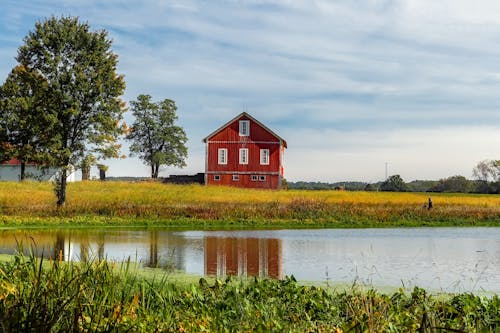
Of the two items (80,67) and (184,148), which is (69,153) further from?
(184,148)

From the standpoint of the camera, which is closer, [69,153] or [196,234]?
[196,234]

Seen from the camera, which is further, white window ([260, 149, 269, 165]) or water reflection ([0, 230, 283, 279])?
white window ([260, 149, 269, 165])

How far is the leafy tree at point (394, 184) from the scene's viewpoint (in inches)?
3386

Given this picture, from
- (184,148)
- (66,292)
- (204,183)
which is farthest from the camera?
(184,148)

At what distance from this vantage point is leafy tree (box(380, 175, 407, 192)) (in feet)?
282

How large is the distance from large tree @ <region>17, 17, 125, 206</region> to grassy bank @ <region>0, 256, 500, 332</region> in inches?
1199

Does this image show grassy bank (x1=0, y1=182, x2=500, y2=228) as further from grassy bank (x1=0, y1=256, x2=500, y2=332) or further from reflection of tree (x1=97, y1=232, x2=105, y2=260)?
grassy bank (x1=0, y1=256, x2=500, y2=332)

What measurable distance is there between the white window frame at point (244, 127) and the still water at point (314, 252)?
32.3 metres

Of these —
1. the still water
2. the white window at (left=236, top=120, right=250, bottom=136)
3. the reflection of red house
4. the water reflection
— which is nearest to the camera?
the still water

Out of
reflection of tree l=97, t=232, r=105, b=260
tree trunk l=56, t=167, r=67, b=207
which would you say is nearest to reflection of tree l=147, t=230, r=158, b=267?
reflection of tree l=97, t=232, r=105, b=260

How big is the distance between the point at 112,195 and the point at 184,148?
122 ft

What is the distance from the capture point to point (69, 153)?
40562mm

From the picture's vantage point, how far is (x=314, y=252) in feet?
74.5

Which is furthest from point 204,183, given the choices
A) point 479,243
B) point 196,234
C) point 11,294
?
point 11,294
